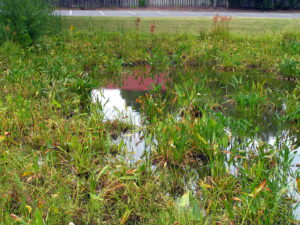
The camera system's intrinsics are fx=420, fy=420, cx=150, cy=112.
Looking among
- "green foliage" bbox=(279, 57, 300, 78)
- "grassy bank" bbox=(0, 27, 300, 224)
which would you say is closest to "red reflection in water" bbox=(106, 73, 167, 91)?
"grassy bank" bbox=(0, 27, 300, 224)

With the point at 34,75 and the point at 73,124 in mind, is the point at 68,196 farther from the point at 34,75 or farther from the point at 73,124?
the point at 34,75

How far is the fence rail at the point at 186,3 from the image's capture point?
2466 cm

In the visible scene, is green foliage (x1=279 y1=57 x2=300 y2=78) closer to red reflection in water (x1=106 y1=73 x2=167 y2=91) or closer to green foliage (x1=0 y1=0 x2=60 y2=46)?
red reflection in water (x1=106 y1=73 x2=167 y2=91)

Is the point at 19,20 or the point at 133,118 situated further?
the point at 19,20

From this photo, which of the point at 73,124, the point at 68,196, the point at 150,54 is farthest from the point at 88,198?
the point at 150,54

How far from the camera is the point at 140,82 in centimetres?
711

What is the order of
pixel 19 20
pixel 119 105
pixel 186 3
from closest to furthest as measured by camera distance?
1. pixel 119 105
2. pixel 19 20
3. pixel 186 3

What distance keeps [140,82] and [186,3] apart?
2101 centimetres

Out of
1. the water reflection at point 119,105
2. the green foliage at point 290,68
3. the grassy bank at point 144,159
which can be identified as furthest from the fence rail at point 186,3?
the water reflection at point 119,105

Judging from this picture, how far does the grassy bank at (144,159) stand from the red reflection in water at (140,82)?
25 centimetres

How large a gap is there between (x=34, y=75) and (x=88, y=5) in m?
20.6

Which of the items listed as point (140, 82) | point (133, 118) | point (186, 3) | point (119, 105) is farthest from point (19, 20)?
point (186, 3)

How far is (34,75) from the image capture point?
637cm

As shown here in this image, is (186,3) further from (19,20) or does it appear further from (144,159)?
(144,159)
